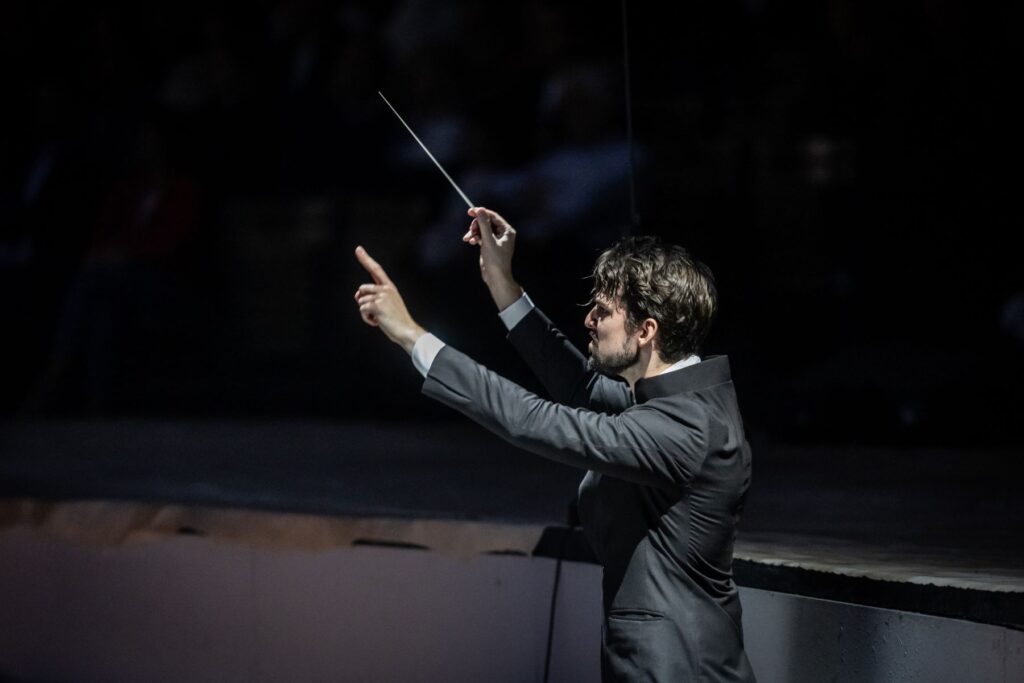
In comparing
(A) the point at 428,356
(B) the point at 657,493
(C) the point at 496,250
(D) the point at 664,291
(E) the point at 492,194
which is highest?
(E) the point at 492,194

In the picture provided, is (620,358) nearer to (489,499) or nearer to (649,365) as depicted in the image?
(649,365)

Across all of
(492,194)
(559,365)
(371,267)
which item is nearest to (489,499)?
(559,365)

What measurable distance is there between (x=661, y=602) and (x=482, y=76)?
12.8ft

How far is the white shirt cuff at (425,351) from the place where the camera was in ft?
6.71

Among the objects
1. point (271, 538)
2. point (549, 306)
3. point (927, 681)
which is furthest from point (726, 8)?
point (927, 681)

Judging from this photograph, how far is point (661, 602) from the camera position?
80.7 inches

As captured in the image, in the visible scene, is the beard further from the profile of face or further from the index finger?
the index finger

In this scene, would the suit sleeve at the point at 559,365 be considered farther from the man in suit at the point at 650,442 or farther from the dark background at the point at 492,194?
the dark background at the point at 492,194

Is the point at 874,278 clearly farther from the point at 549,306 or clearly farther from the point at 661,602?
the point at 661,602

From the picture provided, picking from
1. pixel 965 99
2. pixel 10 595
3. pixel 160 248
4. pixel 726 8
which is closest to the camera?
pixel 10 595

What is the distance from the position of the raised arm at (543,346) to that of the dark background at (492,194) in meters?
1.92

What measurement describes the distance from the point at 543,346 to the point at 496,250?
6.4 inches

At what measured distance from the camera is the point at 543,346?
2.41 metres

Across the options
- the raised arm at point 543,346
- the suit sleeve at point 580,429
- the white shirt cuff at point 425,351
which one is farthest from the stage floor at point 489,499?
the white shirt cuff at point 425,351
